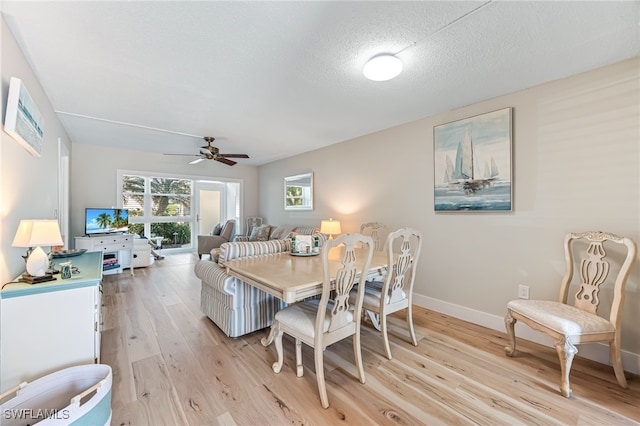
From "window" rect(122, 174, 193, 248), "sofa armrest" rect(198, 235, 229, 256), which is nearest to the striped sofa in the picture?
"sofa armrest" rect(198, 235, 229, 256)

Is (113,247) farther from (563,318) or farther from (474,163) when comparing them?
(563,318)

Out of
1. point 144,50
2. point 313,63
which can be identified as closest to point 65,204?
point 144,50

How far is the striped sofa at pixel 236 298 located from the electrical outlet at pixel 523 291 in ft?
7.77

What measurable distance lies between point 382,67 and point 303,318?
1.91m

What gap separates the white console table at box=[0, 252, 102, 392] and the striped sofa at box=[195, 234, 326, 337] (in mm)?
907

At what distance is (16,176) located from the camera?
5.59 ft

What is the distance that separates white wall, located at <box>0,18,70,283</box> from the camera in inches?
60.2

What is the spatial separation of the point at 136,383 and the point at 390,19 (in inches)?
115

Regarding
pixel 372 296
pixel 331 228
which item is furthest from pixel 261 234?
pixel 372 296

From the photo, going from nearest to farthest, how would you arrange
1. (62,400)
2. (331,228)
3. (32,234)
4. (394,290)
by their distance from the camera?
(62,400) → (32,234) → (394,290) → (331,228)

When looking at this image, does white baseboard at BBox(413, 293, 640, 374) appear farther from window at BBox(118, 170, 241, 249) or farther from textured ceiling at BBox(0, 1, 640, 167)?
A: window at BBox(118, 170, 241, 249)

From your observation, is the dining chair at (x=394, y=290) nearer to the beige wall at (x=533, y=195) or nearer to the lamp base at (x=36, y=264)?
the beige wall at (x=533, y=195)

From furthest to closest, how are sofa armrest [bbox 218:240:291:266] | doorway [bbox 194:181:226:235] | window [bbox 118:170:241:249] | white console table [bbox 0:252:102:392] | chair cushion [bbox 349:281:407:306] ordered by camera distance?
Answer: doorway [bbox 194:181:226:235]
window [bbox 118:170:241:249]
sofa armrest [bbox 218:240:291:266]
chair cushion [bbox 349:281:407:306]
white console table [bbox 0:252:102:392]

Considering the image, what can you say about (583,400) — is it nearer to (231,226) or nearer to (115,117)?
(115,117)
